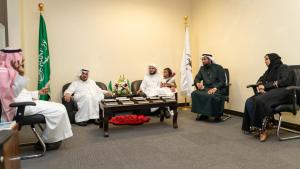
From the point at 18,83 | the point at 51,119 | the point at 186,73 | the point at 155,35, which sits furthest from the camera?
the point at 155,35

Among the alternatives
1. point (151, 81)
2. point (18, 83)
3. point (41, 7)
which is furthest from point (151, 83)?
point (18, 83)

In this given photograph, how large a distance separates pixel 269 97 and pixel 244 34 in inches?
72.9

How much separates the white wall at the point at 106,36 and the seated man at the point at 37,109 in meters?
2.05

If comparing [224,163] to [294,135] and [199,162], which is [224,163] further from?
[294,135]

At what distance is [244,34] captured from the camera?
15.7ft

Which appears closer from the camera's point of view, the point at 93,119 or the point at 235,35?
the point at 93,119

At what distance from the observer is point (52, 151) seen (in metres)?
3.02

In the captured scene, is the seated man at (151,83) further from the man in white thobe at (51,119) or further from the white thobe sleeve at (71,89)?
the man in white thobe at (51,119)

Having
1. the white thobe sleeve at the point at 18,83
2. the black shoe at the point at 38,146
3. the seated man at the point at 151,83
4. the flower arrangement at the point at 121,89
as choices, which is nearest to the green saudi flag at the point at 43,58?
the flower arrangement at the point at 121,89

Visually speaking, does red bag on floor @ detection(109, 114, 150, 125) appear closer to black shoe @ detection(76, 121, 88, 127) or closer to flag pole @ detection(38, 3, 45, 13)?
black shoe @ detection(76, 121, 88, 127)

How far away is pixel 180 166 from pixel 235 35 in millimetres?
3410

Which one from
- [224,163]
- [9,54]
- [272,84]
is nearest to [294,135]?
[272,84]

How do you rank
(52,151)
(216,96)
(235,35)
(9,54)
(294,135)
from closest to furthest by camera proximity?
(9,54) < (52,151) < (294,135) < (216,96) < (235,35)

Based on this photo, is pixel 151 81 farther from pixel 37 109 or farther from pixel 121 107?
pixel 37 109
